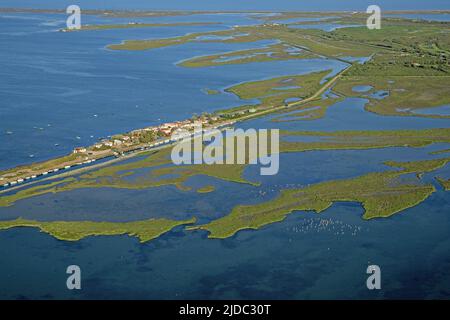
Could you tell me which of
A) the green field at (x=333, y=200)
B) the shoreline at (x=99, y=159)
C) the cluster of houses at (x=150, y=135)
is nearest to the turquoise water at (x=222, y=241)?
the green field at (x=333, y=200)

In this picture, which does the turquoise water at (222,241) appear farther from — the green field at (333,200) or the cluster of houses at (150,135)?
the cluster of houses at (150,135)

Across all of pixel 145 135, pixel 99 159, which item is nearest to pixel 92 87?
pixel 145 135

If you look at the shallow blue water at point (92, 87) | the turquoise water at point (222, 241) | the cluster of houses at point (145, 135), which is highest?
the shallow blue water at point (92, 87)

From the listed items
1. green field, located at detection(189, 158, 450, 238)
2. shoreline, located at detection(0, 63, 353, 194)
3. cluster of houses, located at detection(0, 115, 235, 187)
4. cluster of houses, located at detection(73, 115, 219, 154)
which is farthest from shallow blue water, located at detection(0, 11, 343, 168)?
green field, located at detection(189, 158, 450, 238)

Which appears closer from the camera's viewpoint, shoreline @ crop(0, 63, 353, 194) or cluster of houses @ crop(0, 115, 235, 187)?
shoreline @ crop(0, 63, 353, 194)

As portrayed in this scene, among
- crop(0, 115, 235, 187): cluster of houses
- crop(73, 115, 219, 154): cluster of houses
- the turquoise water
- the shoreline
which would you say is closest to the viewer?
the turquoise water

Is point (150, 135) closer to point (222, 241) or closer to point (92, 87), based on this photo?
point (222, 241)

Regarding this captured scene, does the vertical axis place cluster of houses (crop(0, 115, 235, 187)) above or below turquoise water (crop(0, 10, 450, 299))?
above

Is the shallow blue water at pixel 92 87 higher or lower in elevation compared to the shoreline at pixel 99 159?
higher

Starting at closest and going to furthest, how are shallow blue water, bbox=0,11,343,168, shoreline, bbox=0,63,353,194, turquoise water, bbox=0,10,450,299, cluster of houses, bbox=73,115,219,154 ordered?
turquoise water, bbox=0,10,450,299 → shoreline, bbox=0,63,353,194 → cluster of houses, bbox=73,115,219,154 → shallow blue water, bbox=0,11,343,168

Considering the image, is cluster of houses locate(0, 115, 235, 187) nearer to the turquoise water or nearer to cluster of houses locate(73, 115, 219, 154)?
cluster of houses locate(73, 115, 219, 154)

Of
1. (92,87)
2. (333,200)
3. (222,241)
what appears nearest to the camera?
(222,241)
